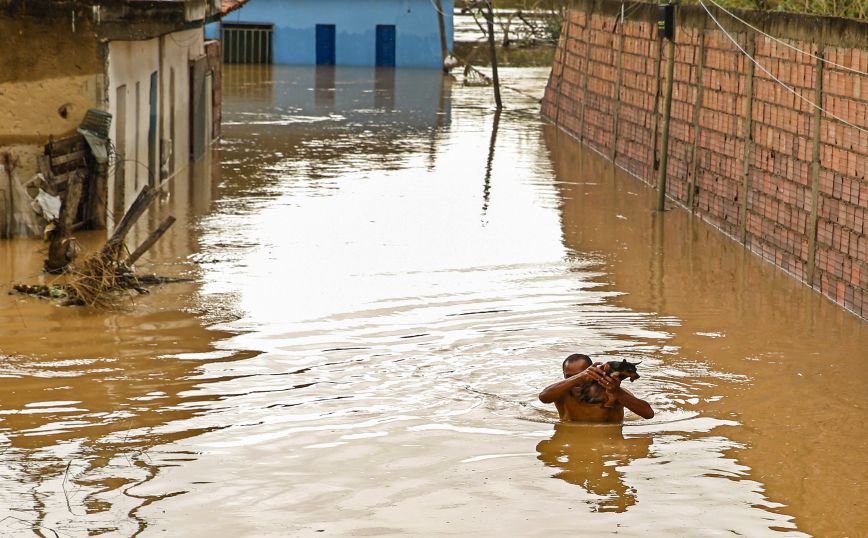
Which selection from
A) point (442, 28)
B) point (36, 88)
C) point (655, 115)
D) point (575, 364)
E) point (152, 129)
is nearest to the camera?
point (575, 364)

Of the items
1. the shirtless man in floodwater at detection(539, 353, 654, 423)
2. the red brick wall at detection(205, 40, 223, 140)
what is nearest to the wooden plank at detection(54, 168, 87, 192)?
the shirtless man in floodwater at detection(539, 353, 654, 423)

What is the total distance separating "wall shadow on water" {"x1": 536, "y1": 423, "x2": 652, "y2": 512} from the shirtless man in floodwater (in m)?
0.08

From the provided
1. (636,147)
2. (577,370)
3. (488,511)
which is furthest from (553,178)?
(488,511)

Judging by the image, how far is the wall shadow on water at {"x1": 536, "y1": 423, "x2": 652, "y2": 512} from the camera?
25.5 feet

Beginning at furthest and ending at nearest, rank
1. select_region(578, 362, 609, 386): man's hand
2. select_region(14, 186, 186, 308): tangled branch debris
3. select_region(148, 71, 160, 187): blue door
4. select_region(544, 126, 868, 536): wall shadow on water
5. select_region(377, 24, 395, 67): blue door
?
1. select_region(377, 24, 395, 67): blue door
2. select_region(148, 71, 160, 187): blue door
3. select_region(14, 186, 186, 308): tangled branch debris
4. select_region(578, 362, 609, 386): man's hand
5. select_region(544, 126, 868, 536): wall shadow on water

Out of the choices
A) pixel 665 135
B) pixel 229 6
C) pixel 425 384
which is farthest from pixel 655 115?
pixel 425 384

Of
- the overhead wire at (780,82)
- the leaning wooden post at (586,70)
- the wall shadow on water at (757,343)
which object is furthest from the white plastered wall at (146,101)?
the leaning wooden post at (586,70)

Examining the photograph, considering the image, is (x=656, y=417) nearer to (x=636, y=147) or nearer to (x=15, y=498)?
(x=15, y=498)

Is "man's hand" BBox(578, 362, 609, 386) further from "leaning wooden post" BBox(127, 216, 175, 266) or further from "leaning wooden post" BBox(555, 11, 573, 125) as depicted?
"leaning wooden post" BBox(555, 11, 573, 125)

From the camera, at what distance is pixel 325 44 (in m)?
49.3

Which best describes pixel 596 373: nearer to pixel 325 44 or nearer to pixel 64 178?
pixel 64 178

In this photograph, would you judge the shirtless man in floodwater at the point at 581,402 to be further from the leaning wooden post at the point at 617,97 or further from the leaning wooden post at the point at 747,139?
the leaning wooden post at the point at 617,97

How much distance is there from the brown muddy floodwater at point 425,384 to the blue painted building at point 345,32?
3061cm

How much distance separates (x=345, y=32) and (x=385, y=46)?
61.6 inches
